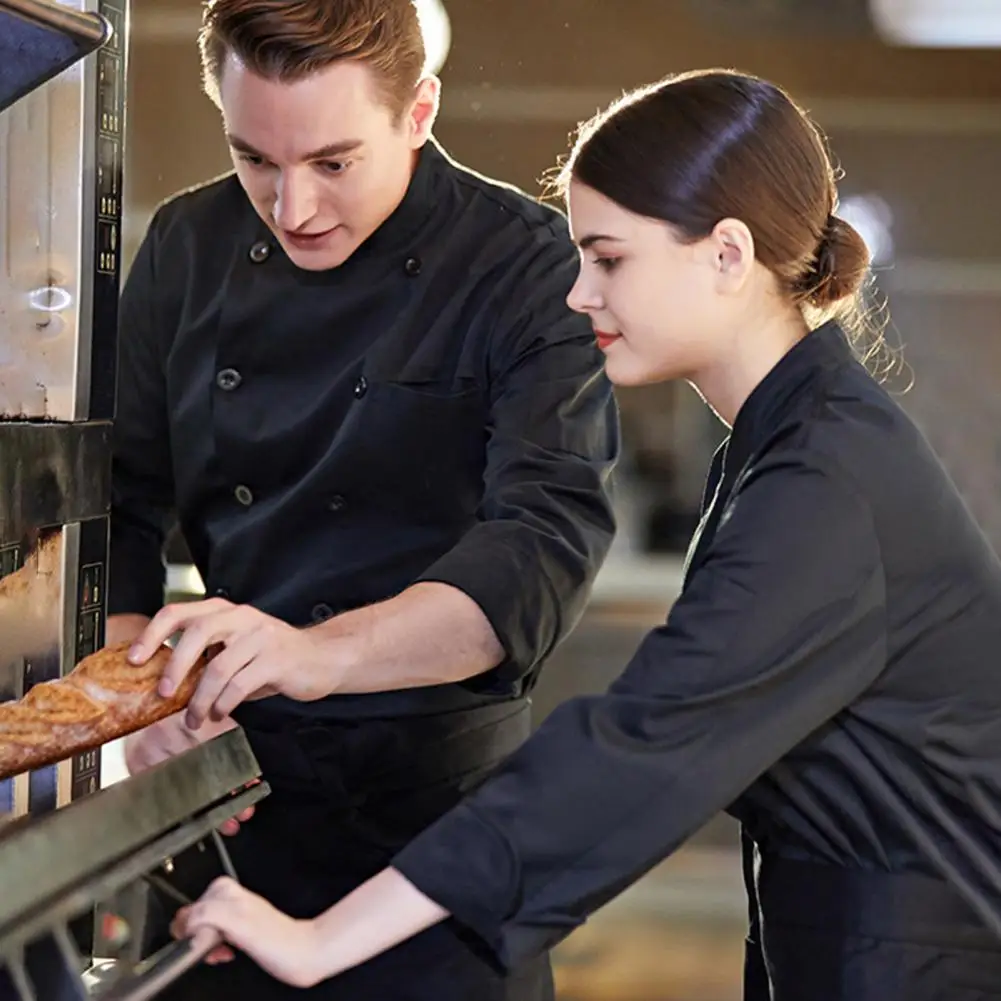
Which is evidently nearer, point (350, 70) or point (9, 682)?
point (9, 682)

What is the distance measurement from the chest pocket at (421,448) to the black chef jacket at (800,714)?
44 centimetres

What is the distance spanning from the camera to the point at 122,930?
4.60 ft

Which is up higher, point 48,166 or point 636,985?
point 48,166

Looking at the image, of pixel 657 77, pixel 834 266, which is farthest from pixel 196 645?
pixel 657 77

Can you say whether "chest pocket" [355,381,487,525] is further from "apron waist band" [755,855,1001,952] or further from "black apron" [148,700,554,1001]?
"apron waist band" [755,855,1001,952]

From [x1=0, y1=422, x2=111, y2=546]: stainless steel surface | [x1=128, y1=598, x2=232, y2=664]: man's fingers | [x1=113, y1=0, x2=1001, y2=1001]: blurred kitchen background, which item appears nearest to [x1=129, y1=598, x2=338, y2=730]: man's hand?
[x1=128, y1=598, x2=232, y2=664]: man's fingers

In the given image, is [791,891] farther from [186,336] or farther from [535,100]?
[535,100]

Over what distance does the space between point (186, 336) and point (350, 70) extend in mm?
356

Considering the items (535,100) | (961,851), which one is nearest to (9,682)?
(961,851)

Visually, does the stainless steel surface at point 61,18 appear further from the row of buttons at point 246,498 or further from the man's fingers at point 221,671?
the row of buttons at point 246,498

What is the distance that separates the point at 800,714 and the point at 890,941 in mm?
191

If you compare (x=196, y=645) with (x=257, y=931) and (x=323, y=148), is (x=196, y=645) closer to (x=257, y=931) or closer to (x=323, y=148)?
(x=257, y=931)

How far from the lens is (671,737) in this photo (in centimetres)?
99

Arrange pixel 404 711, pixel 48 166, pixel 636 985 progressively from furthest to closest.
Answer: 1. pixel 636 985
2. pixel 404 711
3. pixel 48 166
